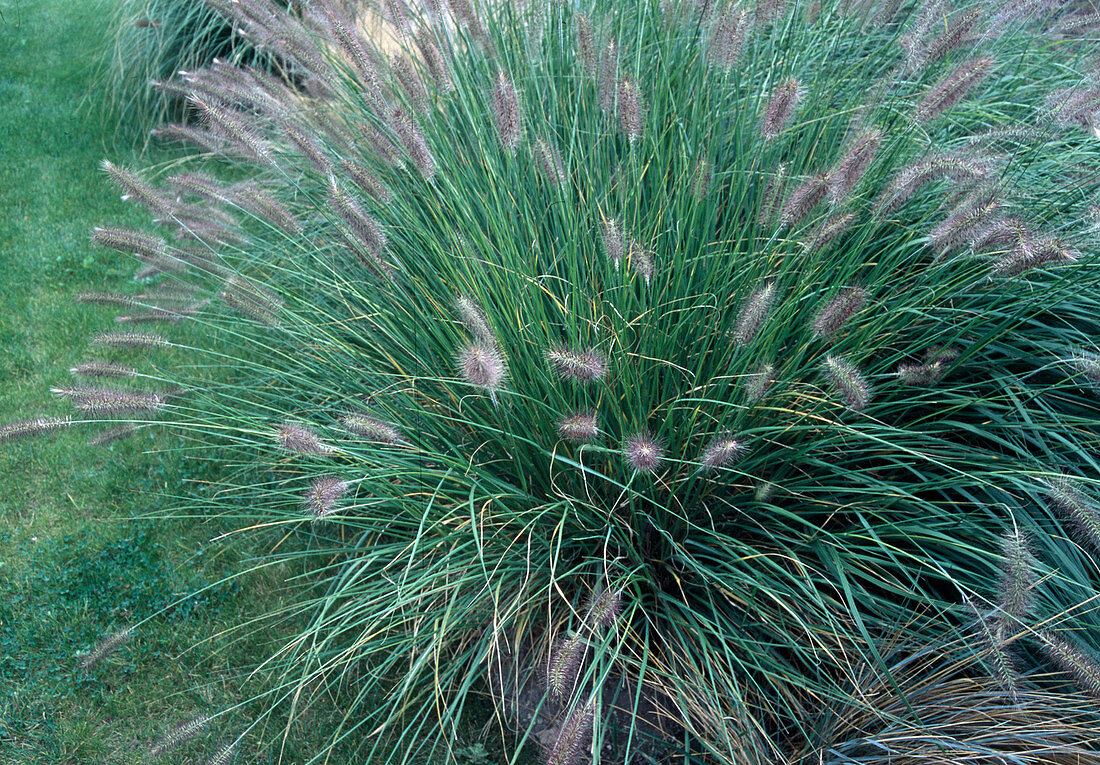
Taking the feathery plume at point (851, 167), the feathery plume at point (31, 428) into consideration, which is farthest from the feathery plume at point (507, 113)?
the feathery plume at point (31, 428)

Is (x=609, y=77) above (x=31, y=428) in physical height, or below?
above

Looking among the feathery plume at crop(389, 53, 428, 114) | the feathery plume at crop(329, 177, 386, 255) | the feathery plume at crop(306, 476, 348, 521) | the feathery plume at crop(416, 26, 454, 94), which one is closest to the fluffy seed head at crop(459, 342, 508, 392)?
the feathery plume at crop(306, 476, 348, 521)

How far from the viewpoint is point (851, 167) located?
2348 millimetres

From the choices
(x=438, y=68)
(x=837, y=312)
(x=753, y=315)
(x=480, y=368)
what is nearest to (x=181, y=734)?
(x=480, y=368)

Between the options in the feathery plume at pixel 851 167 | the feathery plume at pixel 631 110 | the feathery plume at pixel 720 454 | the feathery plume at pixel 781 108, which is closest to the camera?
the feathery plume at pixel 720 454

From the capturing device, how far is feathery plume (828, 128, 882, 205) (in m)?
2.34

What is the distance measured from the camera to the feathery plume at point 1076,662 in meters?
1.99

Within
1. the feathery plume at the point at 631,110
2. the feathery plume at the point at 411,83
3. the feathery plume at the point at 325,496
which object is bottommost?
the feathery plume at the point at 325,496

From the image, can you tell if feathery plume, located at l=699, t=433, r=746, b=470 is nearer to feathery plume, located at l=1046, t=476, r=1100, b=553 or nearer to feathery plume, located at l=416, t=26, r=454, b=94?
feathery plume, located at l=1046, t=476, r=1100, b=553

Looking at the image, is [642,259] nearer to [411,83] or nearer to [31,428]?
[411,83]

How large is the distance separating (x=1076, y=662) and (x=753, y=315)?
1142 millimetres

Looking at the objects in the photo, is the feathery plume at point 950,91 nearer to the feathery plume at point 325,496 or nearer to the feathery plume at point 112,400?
the feathery plume at point 325,496

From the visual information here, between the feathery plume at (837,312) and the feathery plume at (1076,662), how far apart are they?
91 cm

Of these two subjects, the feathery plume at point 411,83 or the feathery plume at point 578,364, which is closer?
the feathery plume at point 578,364
